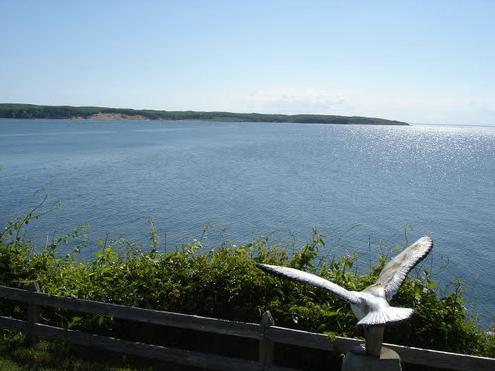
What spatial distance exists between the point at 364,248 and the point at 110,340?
20.6 meters

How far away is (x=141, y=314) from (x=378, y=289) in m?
3.53

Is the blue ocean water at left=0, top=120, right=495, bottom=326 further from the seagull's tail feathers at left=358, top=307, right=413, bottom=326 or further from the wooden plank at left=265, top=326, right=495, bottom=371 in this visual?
the seagull's tail feathers at left=358, top=307, right=413, bottom=326

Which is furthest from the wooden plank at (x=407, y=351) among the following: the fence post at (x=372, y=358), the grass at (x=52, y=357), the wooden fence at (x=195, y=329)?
the grass at (x=52, y=357)

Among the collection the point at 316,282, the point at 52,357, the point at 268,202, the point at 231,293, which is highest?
the point at 316,282

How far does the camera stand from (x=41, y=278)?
8.26 m

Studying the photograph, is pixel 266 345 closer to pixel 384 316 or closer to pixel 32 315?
pixel 384 316

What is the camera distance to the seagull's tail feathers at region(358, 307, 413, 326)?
4324 mm

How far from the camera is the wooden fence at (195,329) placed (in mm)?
6074

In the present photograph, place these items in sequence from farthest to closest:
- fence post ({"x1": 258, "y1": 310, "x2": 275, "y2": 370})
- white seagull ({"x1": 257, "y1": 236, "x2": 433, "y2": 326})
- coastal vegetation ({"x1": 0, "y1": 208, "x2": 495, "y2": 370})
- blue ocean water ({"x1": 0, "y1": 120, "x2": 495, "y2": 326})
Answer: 1. blue ocean water ({"x1": 0, "y1": 120, "x2": 495, "y2": 326})
2. coastal vegetation ({"x1": 0, "y1": 208, "x2": 495, "y2": 370})
3. fence post ({"x1": 258, "y1": 310, "x2": 275, "y2": 370})
4. white seagull ({"x1": 257, "y1": 236, "x2": 433, "y2": 326})

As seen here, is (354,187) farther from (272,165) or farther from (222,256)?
(222,256)

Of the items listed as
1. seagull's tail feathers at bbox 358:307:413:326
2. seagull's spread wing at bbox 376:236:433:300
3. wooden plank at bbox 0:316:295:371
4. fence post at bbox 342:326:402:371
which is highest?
seagull's spread wing at bbox 376:236:433:300

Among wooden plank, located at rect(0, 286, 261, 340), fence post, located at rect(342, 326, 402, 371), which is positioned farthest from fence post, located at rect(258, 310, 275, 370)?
fence post, located at rect(342, 326, 402, 371)

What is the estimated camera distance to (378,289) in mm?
5070

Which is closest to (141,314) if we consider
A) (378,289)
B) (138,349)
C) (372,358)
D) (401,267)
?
(138,349)
